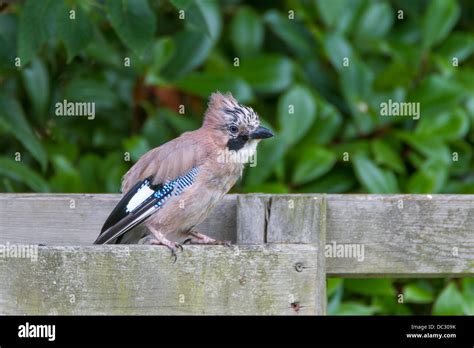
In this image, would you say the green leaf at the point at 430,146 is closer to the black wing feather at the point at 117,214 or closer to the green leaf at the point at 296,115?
the green leaf at the point at 296,115

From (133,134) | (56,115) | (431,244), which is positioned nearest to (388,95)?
(133,134)

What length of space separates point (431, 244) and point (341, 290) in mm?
1886

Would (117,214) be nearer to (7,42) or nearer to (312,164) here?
(7,42)

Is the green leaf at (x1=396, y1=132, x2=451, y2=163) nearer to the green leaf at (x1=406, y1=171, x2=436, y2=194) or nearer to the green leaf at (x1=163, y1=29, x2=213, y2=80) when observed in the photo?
the green leaf at (x1=406, y1=171, x2=436, y2=194)

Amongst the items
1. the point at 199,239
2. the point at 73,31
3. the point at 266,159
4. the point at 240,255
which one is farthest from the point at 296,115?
the point at 240,255

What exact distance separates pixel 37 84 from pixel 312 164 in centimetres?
154

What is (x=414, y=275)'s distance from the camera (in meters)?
2.90

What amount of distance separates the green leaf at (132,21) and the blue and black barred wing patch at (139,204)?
1.75 ft

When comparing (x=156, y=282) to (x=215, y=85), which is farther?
(x=215, y=85)

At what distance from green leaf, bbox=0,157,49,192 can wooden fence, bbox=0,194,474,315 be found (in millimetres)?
1378

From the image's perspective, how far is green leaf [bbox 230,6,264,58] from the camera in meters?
5.63

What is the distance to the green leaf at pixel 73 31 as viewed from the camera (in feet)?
12.8

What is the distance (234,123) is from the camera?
13.3 feet

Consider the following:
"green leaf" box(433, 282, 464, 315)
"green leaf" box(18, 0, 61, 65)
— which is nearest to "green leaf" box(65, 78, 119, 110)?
"green leaf" box(18, 0, 61, 65)
